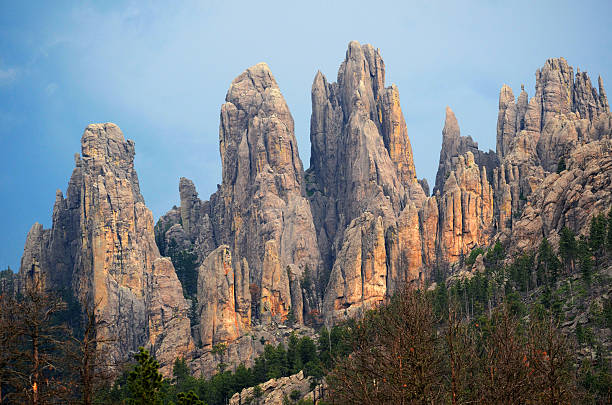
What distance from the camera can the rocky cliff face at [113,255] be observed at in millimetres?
116188

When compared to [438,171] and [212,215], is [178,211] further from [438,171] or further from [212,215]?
[438,171]

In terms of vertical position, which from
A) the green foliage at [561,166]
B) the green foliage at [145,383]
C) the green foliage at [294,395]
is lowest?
the green foliage at [294,395]

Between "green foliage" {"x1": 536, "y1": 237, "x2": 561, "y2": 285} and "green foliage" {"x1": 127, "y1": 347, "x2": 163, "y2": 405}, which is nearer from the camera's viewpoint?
"green foliage" {"x1": 127, "y1": 347, "x2": 163, "y2": 405}

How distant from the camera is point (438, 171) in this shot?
152500 mm

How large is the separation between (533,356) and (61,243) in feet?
381

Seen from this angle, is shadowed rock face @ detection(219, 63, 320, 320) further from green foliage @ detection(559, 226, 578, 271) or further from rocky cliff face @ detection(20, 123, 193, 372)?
green foliage @ detection(559, 226, 578, 271)

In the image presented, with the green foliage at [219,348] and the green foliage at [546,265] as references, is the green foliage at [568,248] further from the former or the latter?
the green foliage at [219,348]

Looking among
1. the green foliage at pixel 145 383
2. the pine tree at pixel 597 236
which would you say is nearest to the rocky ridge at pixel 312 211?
the pine tree at pixel 597 236

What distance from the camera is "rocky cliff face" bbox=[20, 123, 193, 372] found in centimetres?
11619

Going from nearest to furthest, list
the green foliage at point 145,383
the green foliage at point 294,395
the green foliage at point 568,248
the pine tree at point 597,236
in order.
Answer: the green foliage at point 145,383
the pine tree at point 597,236
the green foliage at point 294,395
the green foliage at point 568,248

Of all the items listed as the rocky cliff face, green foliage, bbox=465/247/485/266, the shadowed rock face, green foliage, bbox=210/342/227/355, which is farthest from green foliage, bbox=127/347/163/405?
the shadowed rock face

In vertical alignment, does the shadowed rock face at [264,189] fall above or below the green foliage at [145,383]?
above

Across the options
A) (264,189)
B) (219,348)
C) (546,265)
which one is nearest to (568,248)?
(546,265)

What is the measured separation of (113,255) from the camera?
129500mm
